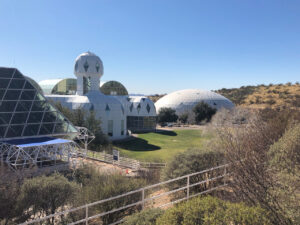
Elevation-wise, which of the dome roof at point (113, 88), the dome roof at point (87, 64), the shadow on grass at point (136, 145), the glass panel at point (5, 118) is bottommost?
the shadow on grass at point (136, 145)

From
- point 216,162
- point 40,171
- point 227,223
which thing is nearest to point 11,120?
point 40,171

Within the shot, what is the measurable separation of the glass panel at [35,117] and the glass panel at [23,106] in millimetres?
565

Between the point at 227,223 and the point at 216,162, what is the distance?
5.34 metres

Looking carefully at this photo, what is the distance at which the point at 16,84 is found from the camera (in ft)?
60.7

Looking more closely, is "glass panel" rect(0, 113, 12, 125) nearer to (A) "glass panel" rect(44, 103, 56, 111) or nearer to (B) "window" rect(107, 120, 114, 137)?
(A) "glass panel" rect(44, 103, 56, 111)

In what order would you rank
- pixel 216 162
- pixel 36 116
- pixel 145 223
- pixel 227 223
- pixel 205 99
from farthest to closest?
pixel 205 99
pixel 36 116
pixel 216 162
pixel 145 223
pixel 227 223

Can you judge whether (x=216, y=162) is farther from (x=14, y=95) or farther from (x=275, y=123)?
(x=14, y=95)

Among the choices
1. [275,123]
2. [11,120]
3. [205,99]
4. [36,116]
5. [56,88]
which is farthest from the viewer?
[205,99]

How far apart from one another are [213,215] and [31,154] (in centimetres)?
1367

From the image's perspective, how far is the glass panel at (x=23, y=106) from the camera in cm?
1719

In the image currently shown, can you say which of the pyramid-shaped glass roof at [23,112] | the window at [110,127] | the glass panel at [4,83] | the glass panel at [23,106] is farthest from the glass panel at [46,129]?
the window at [110,127]

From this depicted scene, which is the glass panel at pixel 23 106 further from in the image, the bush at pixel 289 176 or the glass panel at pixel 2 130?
the bush at pixel 289 176

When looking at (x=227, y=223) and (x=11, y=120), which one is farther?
(x=11, y=120)

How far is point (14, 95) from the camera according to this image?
17703 millimetres
